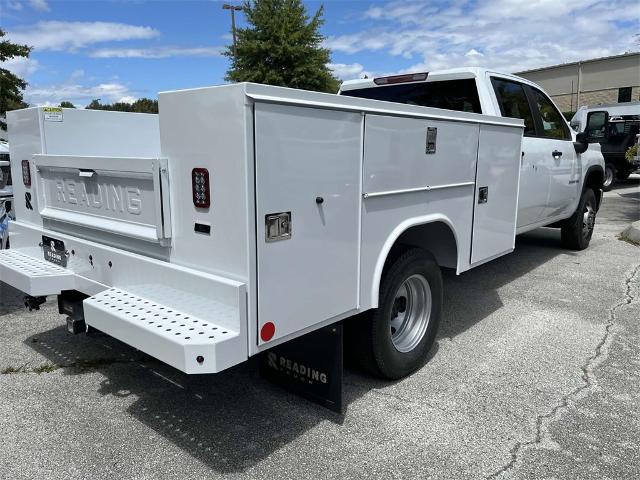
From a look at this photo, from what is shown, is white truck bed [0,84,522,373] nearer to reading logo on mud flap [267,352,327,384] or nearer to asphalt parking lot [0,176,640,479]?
reading logo on mud flap [267,352,327,384]

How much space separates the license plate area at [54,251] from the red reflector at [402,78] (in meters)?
3.48

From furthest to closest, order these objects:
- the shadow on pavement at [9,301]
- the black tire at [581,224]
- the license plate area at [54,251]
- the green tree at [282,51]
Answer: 1. the green tree at [282,51]
2. the black tire at [581,224]
3. the shadow on pavement at [9,301]
4. the license plate area at [54,251]

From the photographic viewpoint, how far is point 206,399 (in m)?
3.43

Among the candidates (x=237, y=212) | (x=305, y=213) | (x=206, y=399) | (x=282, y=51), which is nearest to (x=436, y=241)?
(x=305, y=213)

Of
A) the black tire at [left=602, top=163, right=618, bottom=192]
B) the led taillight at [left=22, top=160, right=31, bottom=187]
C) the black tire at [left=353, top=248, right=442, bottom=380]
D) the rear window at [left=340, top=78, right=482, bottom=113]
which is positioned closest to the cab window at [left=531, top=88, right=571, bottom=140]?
the rear window at [left=340, top=78, right=482, bottom=113]

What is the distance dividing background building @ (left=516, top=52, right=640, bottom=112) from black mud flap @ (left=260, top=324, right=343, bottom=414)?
139ft

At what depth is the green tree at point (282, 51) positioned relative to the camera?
2616cm

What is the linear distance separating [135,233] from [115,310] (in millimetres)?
471

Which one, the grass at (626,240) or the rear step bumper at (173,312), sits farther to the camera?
the grass at (626,240)

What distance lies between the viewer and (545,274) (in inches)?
257

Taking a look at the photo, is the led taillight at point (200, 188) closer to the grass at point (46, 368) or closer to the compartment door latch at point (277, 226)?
the compartment door latch at point (277, 226)

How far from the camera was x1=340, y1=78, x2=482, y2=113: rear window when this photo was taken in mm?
4939

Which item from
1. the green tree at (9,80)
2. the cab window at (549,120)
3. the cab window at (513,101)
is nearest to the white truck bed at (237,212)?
the cab window at (513,101)

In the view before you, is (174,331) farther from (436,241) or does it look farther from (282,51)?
(282,51)
